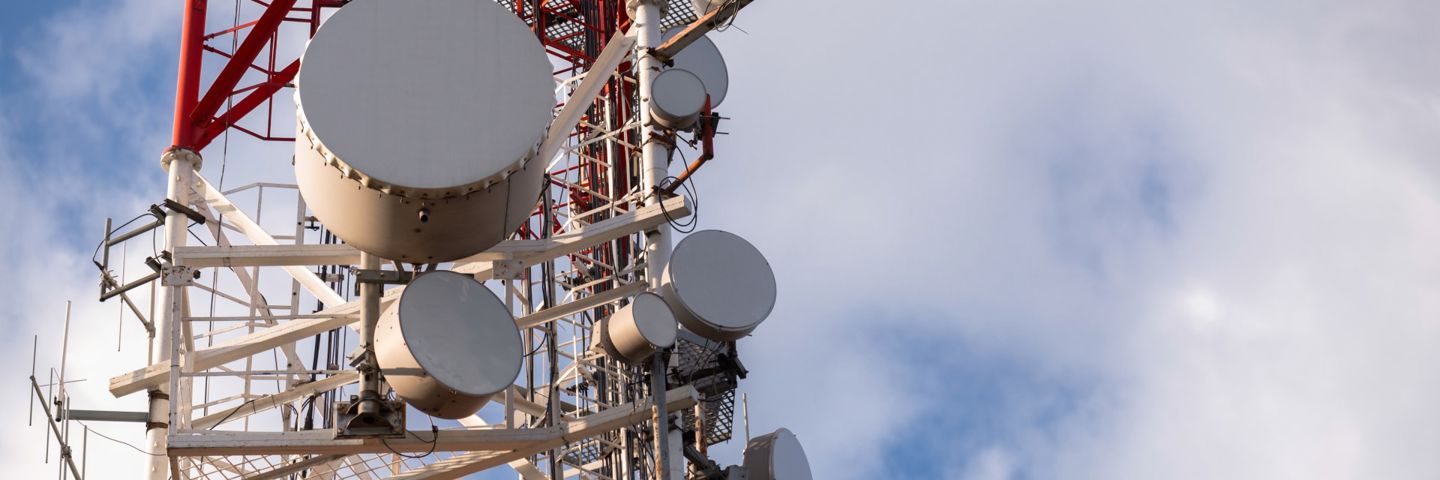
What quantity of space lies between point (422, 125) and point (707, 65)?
31.1ft

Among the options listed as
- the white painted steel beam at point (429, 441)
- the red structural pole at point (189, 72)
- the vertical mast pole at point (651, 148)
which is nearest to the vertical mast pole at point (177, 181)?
the red structural pole at point (189, 72)

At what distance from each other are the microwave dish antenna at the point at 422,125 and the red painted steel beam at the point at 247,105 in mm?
7101

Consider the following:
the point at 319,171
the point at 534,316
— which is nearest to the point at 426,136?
the point at 319,171

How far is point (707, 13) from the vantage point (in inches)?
1020

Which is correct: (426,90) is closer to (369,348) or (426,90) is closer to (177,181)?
(369,348)

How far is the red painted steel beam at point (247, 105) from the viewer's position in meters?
26.5

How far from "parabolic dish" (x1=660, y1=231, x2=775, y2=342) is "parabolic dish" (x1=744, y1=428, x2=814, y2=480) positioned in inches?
99.7

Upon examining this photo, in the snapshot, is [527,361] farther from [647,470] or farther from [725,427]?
[725,427]

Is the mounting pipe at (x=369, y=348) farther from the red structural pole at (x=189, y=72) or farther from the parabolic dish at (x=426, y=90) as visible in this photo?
the red structural pole at (x=189, y=72)

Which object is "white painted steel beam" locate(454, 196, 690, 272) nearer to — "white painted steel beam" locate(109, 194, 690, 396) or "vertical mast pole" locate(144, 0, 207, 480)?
"white painted steel beam" locate(109, 194, 690, 396)

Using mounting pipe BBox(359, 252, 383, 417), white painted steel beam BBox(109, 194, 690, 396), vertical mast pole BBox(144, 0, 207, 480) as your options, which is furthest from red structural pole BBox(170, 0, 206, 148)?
mounting pipe BBox(359, 252, 383, 417)

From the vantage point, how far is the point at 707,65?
28094 millimetres

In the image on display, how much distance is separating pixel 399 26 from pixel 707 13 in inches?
272

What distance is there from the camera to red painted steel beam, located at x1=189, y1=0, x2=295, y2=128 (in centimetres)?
2617
